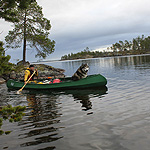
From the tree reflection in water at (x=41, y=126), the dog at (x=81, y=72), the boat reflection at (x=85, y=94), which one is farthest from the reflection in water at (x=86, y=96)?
the dog at (x=81, y=72)

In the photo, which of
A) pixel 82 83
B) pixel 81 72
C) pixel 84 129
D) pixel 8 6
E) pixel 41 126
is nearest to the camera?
pixel 84 129

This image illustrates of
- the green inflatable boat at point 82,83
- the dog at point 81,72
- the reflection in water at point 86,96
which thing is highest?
the dog at point 81,72

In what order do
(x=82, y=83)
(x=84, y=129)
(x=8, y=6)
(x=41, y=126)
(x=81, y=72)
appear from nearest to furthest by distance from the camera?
(x=84, y=129)
(x=41, y=126)
(x=8, y=6)
(x=82, y=83)
(x=81, y=72)

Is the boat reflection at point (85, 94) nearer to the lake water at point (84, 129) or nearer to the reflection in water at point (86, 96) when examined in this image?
the reflection in water at point (86, 96)

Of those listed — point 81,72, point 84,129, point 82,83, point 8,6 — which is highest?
point 8,6

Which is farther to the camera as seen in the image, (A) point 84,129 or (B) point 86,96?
(B) point 86,96

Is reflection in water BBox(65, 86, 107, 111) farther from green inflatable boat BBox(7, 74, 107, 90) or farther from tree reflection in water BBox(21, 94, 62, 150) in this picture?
tree reflection in water BBox(21, 94, 62, 150)

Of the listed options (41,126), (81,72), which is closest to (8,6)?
(81,72)

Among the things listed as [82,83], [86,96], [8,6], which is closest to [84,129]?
[86,96]

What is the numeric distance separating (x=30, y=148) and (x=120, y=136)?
2.72m

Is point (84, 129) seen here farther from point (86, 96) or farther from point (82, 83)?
point (82, 83)

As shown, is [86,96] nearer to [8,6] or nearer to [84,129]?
[84,129]

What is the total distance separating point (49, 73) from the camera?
28.0 metres

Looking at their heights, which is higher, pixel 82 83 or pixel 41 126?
pixel 82 83
